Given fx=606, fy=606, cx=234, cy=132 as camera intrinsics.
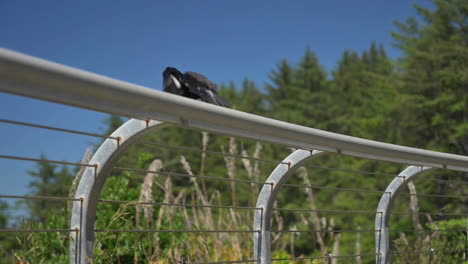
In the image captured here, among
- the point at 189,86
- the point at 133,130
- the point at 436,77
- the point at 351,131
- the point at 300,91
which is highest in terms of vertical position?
the point at 300,91

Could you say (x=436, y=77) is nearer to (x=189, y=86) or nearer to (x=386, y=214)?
(x=386, y=214)

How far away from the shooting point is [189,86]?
5.90 feet

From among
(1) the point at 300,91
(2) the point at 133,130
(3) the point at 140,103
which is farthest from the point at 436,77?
(3) the point at 140,103

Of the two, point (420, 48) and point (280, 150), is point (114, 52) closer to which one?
point (280, 150)

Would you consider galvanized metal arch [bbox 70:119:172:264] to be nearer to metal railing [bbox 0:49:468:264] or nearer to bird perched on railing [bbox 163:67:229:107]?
metal railing [bbox 0:49:468:264]

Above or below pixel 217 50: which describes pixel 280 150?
below

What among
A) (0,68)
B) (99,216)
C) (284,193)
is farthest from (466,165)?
(284,193)

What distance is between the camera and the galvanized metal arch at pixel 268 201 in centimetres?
220

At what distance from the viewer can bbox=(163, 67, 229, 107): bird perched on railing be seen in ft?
5.85

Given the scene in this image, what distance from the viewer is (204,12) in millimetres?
74562

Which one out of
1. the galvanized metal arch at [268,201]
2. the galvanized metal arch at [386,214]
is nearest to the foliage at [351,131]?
the galvanized metal arch at [386,214]

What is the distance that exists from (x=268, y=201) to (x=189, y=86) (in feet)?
2.11

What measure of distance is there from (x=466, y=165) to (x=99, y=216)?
3.96 meters

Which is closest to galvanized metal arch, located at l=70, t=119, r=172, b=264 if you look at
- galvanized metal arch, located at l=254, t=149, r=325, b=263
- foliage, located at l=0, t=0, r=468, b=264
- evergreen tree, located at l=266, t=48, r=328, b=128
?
galvanized metal arch, located at l=254, t=149, r=325, b=263
